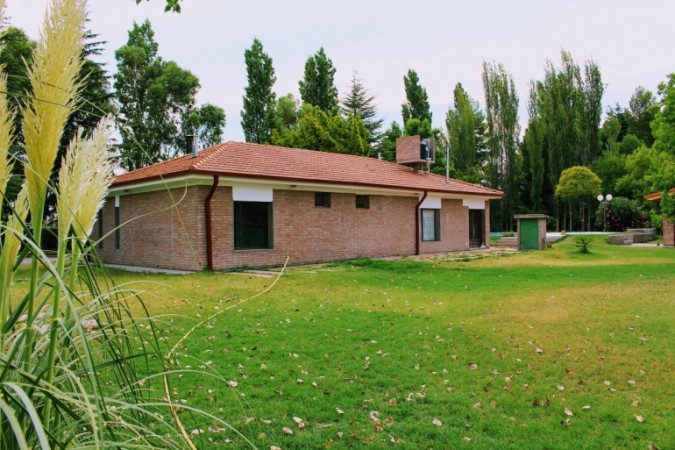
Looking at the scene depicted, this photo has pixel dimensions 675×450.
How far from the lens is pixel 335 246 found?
1605 cm

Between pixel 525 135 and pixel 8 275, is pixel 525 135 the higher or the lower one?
the higher one

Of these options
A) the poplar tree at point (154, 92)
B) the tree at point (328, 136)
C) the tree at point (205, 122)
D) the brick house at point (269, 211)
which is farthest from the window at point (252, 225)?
the tree at point (205, 122)

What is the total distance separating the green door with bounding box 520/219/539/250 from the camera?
2130cm

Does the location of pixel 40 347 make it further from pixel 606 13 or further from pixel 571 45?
pixel 571 45

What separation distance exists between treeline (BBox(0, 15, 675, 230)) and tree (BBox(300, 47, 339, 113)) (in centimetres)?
8

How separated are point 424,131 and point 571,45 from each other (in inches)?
589

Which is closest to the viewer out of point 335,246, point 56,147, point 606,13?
point 56,147

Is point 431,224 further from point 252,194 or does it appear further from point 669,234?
point 669,234

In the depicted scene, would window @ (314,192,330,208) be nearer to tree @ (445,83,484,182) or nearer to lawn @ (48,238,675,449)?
lawn @ (48,238,675,449)

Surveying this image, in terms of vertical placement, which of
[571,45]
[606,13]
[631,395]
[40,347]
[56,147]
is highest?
[571,45]

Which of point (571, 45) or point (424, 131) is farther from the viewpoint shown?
point (571, 45)

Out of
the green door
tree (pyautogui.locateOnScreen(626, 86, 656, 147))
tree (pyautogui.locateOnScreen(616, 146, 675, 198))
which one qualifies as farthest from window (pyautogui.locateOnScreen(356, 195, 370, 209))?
tree (pyautogui.locateOnScreen(626, 86, 656, 147))

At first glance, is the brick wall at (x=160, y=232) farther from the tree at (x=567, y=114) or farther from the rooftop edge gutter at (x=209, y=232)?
the tree at (x=567, y=114)

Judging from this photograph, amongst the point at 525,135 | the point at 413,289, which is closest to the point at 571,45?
the point at 525,135
